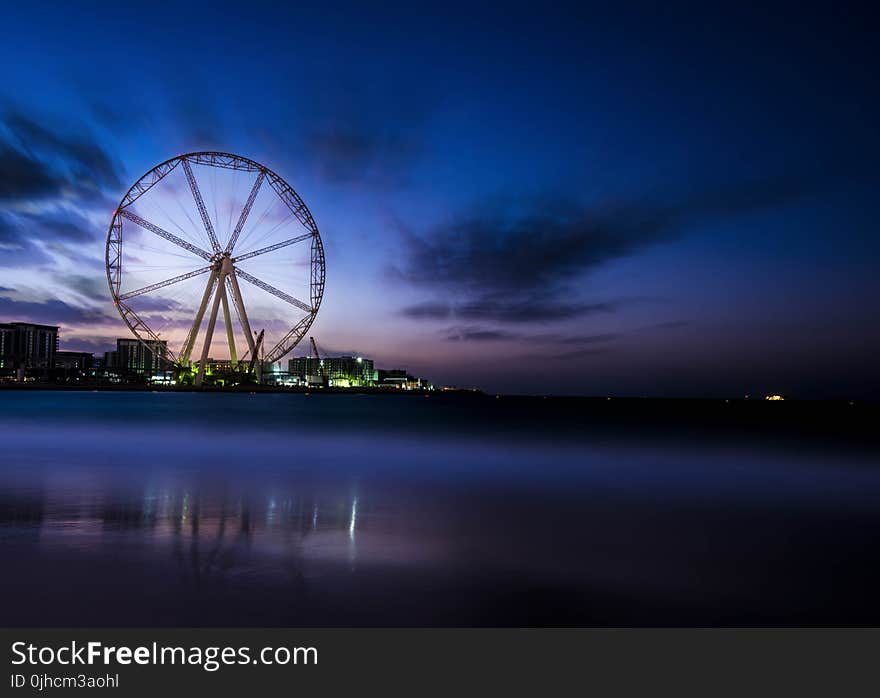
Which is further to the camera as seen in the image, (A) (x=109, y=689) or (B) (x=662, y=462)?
(B) (x=662, y=462)

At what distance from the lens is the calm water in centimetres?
687

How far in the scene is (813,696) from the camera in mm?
5477

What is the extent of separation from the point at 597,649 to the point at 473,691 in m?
1.42

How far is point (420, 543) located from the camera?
10133mm

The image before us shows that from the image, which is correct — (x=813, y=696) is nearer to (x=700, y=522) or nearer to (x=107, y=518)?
(x=700, y=522)

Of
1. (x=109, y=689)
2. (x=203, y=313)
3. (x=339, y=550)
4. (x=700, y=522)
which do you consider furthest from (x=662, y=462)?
(x=203, y=313)

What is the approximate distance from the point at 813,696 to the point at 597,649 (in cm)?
190

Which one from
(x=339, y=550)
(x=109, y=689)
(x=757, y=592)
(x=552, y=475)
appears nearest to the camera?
(x=109, y=689)

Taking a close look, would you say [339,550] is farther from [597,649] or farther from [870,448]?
[870,448]

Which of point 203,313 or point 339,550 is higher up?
point 203,313

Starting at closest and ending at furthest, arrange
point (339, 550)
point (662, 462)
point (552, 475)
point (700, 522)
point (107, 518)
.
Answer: point (339, 550) → point (107, 518) → point (700, 522) → point (552, 475) → point (662, 462)

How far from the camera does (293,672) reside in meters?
5.46

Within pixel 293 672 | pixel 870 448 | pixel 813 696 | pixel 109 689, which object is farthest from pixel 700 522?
pixel 870 448

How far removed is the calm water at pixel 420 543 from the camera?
687 cm
